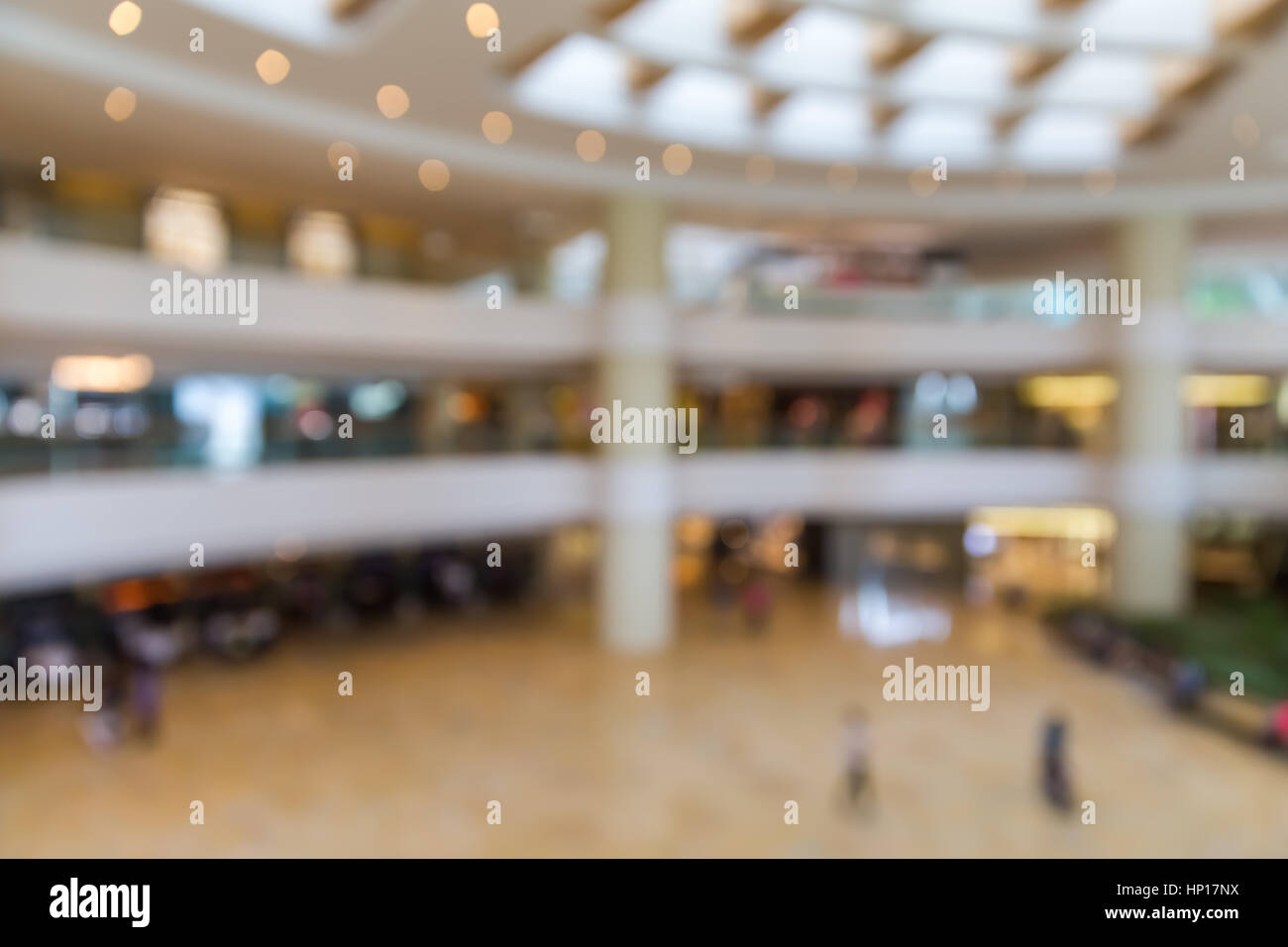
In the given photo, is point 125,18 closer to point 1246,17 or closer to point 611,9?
point 611,9

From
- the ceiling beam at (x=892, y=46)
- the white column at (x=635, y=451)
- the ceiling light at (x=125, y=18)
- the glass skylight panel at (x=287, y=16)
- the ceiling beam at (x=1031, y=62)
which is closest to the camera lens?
the ceiling light at (x=125, y=18)

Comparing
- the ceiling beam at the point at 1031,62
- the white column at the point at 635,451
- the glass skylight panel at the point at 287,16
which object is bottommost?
the white column at the point at 635,451

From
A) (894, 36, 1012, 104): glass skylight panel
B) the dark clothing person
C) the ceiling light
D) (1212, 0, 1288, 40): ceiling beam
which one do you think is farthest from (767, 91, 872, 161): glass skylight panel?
the dark clothing person

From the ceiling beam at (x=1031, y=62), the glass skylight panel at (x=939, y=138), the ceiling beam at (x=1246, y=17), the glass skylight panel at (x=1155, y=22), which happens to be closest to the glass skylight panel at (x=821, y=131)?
A: the glass skylight panel at (x=939, y=138)

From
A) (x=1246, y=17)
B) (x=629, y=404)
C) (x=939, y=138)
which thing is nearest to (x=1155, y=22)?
(x=1246, y=17)

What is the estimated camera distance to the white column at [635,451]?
1498cm

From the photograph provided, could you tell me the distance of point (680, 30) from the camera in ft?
35.2
